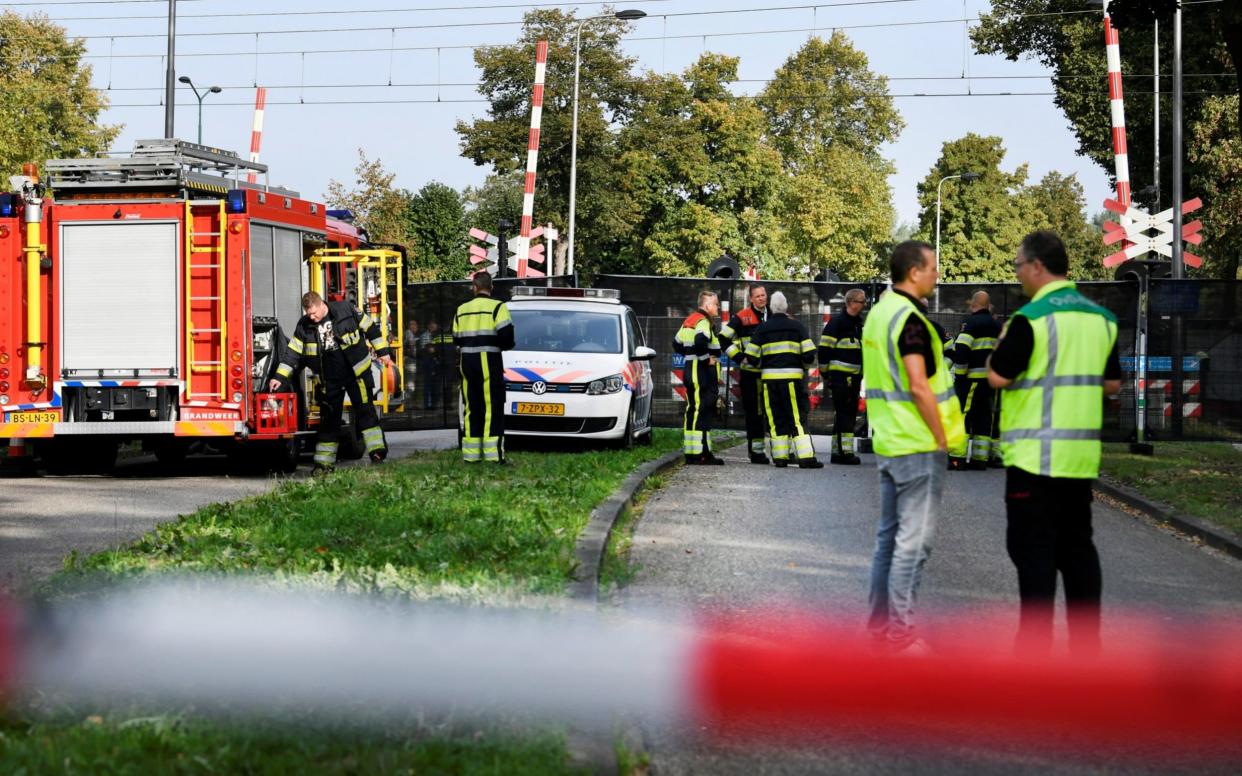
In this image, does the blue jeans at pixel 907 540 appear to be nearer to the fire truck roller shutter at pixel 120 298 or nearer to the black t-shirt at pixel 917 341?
the black t-shirt at pixel 917 341

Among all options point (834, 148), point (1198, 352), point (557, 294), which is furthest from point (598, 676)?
point (834, 148)

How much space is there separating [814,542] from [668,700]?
4.86 metres

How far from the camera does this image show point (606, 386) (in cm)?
1705

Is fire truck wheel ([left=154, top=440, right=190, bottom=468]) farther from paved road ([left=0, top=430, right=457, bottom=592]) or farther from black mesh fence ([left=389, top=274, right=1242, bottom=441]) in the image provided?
black mesh fence ([left=389, top=274, right=1242, bottom=441])

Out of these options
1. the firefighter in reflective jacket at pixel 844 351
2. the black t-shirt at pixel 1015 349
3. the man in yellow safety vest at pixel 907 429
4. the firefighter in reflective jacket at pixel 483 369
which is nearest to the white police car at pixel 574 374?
the firefighter in reflective jacket at pixel 483 369

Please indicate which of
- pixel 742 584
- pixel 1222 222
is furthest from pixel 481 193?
pixel 742 584

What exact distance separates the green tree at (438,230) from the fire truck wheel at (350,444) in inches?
2321

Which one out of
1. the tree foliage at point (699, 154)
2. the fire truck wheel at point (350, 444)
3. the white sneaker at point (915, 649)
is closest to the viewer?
the white sneaker at point (915, 649)

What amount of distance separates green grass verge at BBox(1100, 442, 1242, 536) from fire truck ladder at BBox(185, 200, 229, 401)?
8700 millimetres

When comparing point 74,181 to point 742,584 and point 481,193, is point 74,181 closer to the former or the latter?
point 742,584

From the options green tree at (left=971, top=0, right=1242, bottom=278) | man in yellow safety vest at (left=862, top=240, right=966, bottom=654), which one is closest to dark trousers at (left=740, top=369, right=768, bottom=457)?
man in yellow safety vest at (left=862, top=240, right=966, bottom=654)

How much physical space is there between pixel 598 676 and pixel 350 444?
1257 centimetres

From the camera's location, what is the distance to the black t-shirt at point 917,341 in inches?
267

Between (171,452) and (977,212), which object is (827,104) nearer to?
(977,212)
